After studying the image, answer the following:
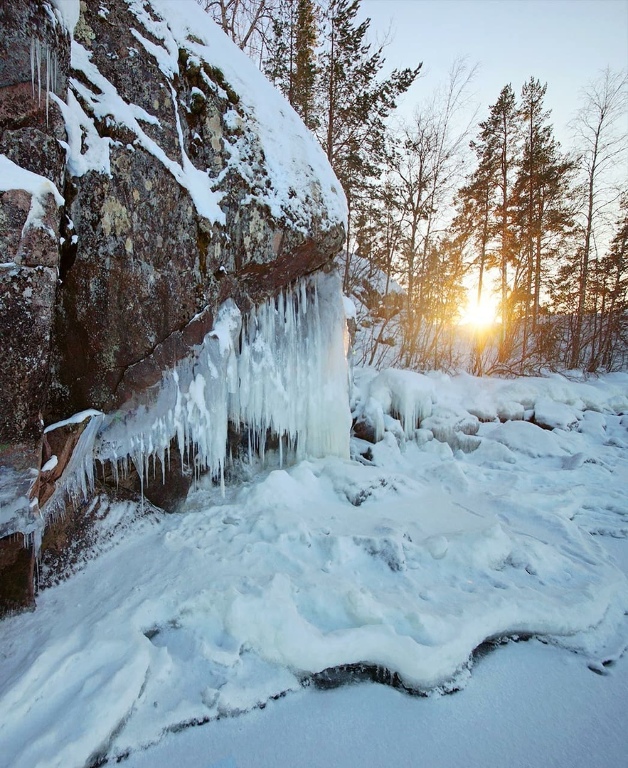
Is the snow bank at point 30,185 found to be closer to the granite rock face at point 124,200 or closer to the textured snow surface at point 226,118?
the granite rock face at point 124,200

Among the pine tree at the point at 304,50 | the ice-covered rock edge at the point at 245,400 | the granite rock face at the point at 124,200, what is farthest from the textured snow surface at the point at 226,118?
the pine tree at the point at 304,50

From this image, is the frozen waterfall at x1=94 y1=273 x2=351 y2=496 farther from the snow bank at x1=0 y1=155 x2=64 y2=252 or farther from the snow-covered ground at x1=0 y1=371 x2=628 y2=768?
the snow bank at x1=0 y1=155 x2=64 y2=252

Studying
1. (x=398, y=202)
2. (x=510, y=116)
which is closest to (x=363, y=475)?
(x=398, y=202)

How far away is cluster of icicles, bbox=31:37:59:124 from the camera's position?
7.17 ft

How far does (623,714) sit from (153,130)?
4626mm

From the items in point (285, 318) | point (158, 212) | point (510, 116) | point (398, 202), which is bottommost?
point (285, 318)

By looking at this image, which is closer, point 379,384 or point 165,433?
point 165,433

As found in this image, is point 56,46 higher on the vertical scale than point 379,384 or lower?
higher

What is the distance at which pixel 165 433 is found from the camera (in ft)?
10.7

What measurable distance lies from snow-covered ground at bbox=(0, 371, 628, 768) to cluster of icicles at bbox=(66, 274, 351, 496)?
55 centimetres

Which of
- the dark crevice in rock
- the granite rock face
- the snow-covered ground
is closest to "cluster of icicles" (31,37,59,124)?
the granite rock face

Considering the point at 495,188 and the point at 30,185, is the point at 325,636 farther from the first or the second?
the point at 495,188

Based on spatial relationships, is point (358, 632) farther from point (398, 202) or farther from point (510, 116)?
point (510, 116)

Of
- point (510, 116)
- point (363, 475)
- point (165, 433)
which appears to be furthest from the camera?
Result: point (510, 116)
